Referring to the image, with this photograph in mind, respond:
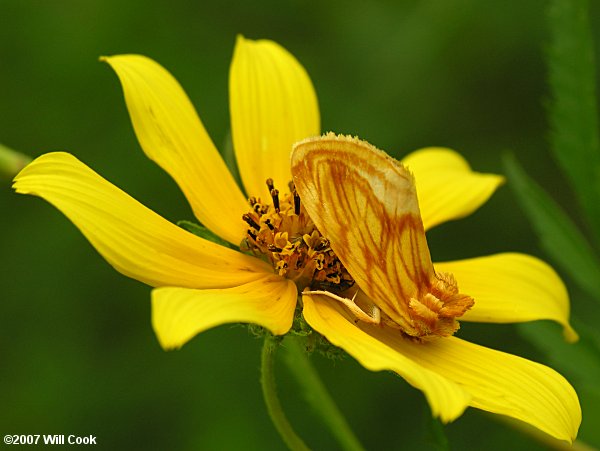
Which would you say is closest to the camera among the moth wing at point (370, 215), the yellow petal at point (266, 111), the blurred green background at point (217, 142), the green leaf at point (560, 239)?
the moth wing at point (370, 215)

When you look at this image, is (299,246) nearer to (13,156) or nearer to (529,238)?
(13,156)

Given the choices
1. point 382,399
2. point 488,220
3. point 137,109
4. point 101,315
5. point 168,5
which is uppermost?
point 168,5

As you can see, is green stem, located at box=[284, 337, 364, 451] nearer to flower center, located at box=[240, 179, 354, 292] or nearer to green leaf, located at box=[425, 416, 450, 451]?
flower center, located at box=[240, 179, 354, 292]

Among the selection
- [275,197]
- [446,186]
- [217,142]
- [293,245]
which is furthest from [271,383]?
[217,142]

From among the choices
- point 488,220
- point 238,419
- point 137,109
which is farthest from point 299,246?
point 488,220

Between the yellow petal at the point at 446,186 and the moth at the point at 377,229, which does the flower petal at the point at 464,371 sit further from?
the yellow petal at the point at 446,186

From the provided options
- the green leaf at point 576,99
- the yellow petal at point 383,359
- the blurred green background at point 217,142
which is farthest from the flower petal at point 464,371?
the blurred green background at point 217,142

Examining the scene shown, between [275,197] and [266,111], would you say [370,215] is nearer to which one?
[275,197]
